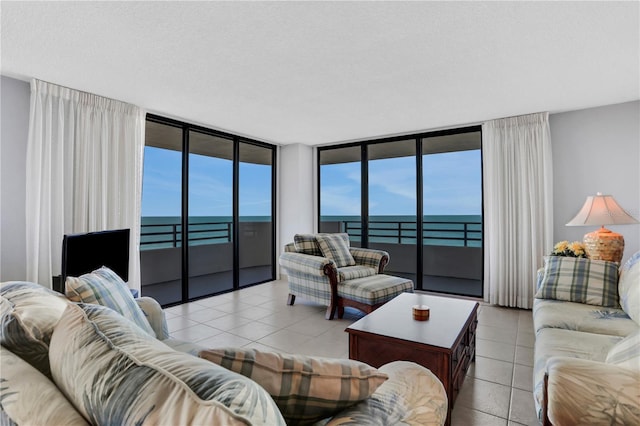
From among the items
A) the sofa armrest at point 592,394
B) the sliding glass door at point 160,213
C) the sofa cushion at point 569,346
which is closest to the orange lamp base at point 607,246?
the sofa cushion at point 569,346

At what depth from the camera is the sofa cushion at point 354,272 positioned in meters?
3.84

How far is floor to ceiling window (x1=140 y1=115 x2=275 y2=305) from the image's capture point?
4547mm

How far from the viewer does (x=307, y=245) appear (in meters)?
4.41

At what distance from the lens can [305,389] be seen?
83 cm

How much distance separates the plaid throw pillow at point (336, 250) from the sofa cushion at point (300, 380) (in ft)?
10.9

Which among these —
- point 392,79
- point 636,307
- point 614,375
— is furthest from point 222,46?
point 636,307

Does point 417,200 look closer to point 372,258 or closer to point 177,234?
point 372,258

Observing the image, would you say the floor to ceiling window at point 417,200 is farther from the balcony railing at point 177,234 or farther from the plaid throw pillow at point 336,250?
the balcony railing at point 177,234

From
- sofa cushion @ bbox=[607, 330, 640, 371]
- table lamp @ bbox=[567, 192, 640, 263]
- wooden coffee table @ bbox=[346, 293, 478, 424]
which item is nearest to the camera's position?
sofa cushion @ bbox=[607, 330, 640, 371]

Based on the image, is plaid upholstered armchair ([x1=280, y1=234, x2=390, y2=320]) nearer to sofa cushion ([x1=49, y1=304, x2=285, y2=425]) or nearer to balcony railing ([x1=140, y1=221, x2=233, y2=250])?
balcony railing ([x1=140, y1=221, x2=233, y2=250])

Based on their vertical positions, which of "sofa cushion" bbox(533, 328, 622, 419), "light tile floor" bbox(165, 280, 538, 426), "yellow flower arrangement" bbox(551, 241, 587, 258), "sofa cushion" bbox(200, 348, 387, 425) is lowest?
"light tile floor" bbox(165, 280, 538, 426)

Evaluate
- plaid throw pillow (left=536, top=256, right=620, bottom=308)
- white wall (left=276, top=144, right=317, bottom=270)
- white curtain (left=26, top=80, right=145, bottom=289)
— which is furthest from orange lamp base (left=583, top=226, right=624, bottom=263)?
white curtain (left=26, top=80, right=145, bottom=289)

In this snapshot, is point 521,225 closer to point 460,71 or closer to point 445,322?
point 460,71

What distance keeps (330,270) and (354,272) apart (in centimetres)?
39
